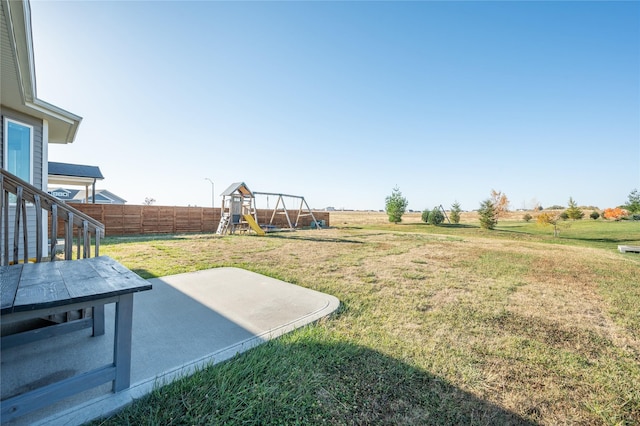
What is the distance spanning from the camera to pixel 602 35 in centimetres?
766

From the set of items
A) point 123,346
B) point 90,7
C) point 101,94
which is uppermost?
point 90,7

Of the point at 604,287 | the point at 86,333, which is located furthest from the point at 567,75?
the point at 86,333

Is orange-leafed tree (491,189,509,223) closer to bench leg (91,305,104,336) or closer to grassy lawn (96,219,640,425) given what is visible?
grassy lawn (96,219,640,425)

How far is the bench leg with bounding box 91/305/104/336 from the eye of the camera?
223 centimetres

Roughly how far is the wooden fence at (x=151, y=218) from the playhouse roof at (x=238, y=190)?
3.49 metres

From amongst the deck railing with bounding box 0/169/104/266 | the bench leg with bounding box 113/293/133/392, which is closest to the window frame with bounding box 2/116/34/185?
the deck railing with bounding box 0/169/104/266

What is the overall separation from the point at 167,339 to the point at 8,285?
1.18 m

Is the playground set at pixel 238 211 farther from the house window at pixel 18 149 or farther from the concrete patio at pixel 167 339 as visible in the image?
the concrete patio at pixel 167 339

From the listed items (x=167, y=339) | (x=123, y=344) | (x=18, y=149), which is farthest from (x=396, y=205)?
(x=123, y=344)

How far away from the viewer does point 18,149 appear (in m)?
5.33

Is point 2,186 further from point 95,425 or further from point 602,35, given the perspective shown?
point 602,35

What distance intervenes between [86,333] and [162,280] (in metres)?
1.90

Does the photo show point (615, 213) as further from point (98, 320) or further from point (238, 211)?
point (98, 320)

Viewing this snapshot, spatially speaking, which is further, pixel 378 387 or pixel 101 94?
pixel 101 94
